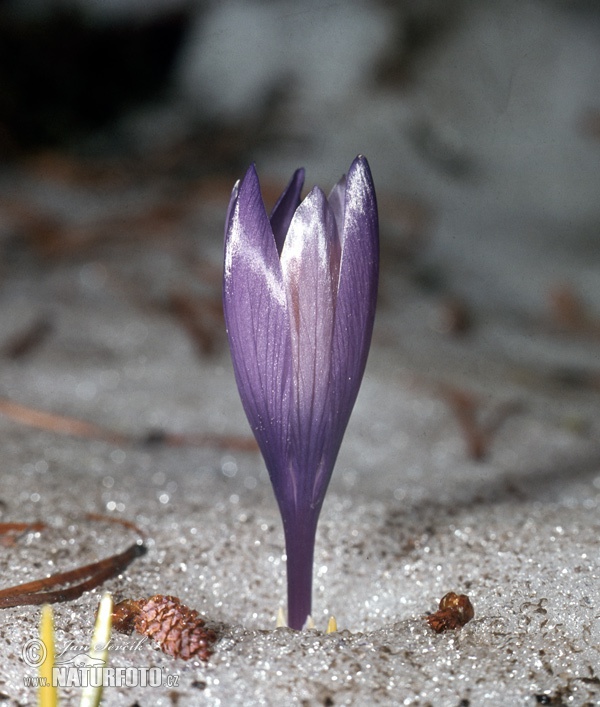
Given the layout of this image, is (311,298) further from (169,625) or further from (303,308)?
(169,625)

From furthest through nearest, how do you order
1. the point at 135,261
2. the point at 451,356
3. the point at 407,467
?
1. the point at 135,261
2. the point at 451,356
3. the point at 407,467

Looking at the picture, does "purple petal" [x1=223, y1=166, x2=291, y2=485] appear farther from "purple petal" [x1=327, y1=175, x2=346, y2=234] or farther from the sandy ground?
the sandy ground

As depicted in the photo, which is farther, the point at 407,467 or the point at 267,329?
the point at 407,467

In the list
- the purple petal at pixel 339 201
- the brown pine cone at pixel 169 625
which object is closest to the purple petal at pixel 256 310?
the purple petal at pixel 339 201

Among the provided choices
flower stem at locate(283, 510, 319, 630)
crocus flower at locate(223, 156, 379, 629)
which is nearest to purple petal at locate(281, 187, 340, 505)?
crocus flower at locate(223, 156, 379, 629)

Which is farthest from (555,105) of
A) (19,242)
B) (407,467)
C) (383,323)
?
(407,467)

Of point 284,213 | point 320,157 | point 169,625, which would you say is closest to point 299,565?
point 169,625

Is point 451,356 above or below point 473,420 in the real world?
above

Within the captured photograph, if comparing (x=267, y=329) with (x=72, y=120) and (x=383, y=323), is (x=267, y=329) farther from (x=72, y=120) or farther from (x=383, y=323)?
(x=72, y=120)
